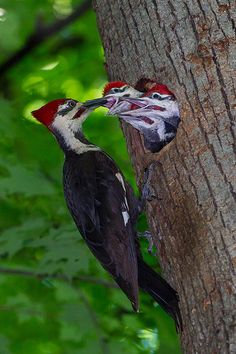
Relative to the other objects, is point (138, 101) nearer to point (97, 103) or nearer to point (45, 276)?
point (97, 103)

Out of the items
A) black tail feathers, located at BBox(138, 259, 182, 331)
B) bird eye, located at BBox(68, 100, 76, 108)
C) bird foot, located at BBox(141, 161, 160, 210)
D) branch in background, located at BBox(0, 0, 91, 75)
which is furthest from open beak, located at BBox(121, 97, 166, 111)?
branch in background, located at BBox(0, 0, 91, 75)

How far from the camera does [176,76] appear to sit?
326 centimetres

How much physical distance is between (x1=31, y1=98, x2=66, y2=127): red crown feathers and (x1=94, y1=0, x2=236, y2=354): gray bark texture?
0.45m

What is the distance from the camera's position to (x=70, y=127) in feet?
13.5

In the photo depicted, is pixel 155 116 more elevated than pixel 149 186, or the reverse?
pixel 155 116

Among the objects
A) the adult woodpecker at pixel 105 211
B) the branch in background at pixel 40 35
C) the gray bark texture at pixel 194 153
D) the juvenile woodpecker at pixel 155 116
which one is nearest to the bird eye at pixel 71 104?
the adult woodpecker at pixel 105 211

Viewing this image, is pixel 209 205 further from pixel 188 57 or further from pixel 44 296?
pixel 44 296

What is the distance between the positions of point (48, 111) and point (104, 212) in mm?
754

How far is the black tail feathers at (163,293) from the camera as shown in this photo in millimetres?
3037

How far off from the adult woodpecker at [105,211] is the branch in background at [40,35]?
6.77 feet

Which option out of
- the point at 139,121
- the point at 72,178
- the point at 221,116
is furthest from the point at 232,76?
the point at 72,178

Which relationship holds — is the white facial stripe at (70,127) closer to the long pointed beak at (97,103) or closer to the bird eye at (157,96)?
the long pointed beak at (97,103)

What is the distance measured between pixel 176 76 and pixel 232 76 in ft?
0.82

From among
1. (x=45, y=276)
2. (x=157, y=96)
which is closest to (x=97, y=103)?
(x=157, y=96)
